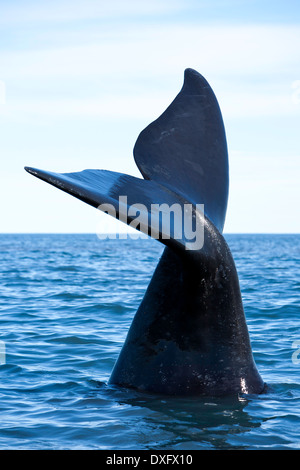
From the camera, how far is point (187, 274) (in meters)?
5.55

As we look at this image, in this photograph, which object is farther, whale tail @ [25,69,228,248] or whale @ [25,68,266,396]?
whale tail @ [25,69,228,248]

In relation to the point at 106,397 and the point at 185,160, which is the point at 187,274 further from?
the point at 106,397

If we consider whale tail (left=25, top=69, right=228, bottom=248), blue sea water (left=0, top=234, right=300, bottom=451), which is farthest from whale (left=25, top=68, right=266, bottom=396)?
blue sea water (left=0, top=234, right=300, bottom=451)

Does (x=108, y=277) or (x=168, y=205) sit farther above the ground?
(x=168, y=205)

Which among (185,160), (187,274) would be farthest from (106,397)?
(185,160)

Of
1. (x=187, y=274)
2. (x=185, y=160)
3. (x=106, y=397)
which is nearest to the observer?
(x=187, y=274)

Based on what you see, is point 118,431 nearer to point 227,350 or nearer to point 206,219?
point 227,350

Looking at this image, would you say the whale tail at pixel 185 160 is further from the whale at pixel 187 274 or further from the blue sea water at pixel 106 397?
the blue sea water at pixel 106 397

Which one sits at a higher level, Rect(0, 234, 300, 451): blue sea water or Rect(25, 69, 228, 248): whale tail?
Rect(25, 69, 228, 248): whale tail

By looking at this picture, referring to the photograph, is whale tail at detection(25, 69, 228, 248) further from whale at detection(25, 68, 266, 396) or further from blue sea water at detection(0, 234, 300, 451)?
blue sea water at detection(0, 234, 300, 451)

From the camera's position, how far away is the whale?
5449 mm
